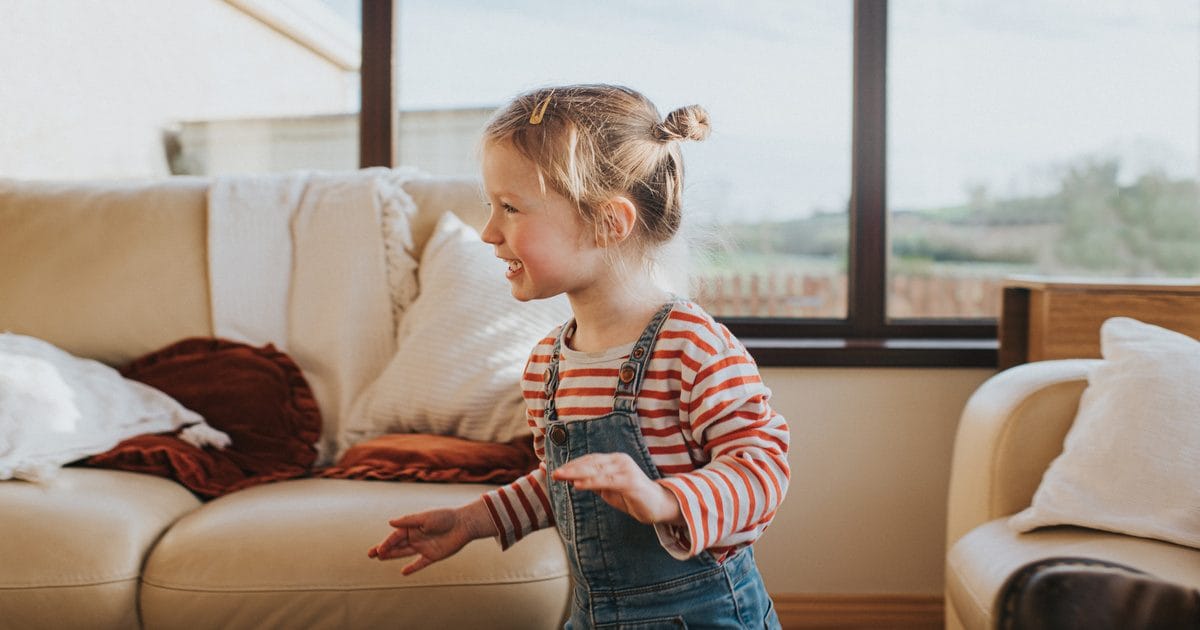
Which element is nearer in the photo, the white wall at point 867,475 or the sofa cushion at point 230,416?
the sofa cushion at point 230,416

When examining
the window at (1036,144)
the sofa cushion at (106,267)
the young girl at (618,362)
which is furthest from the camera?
the window at (1036,144)

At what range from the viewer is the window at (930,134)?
230 centimetres

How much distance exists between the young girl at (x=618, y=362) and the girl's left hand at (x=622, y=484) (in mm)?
111

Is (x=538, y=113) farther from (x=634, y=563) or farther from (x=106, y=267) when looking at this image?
(x=106, y=267)

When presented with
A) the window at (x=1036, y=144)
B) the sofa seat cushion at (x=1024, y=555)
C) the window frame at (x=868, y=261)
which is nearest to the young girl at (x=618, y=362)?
the sofa seat cushion at (x=1024, y=555)

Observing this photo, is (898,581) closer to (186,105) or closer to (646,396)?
(646,396)

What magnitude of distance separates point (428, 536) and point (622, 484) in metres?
0.36

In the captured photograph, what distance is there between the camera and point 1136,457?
1.29 metres

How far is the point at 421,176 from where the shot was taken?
210cm

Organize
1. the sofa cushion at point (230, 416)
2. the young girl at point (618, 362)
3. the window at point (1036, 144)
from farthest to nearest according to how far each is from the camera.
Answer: the window at point (1036, 144), the sofa cushion at point (230, 416), the young girl at point (618, 362)

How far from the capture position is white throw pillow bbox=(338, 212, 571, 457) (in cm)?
169

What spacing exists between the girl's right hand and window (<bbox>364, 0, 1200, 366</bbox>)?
52.3 inches

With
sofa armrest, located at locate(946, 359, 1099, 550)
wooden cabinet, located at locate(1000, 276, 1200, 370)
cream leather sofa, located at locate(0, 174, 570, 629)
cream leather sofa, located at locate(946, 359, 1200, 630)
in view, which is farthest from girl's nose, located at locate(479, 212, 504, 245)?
wooden cabinet, located at locate(1000, 276, 1200, 370)

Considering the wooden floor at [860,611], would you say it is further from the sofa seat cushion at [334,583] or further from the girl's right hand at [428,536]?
the girl's right hand at [428,536]
